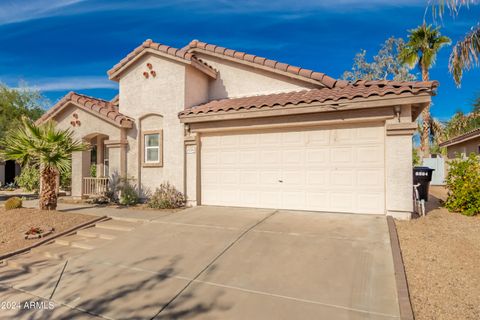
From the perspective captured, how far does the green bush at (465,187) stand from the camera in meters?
7.92

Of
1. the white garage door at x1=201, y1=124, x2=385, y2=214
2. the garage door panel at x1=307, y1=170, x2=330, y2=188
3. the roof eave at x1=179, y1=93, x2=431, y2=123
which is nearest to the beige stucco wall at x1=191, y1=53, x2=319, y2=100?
the roof eave at x1=179, y1=93, x2=431, y2=123

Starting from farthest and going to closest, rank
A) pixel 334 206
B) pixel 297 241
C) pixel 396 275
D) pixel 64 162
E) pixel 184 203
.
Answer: pixel 184 203 → pixel 64 162 → pixel 334 206 → pixel 297 241 → pixel 396 275

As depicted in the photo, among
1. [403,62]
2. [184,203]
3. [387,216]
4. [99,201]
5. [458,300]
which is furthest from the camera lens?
[403,62]

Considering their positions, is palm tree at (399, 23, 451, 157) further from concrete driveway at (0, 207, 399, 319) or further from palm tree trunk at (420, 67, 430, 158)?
concrete driveway at (0, 207, 399, 319)

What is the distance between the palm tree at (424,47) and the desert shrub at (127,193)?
21197mm

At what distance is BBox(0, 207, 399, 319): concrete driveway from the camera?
3.63 m

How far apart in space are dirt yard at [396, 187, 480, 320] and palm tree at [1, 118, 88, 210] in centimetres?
975

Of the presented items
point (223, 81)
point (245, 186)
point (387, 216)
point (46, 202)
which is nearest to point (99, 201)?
point (46, 202)

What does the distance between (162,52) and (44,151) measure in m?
5.28

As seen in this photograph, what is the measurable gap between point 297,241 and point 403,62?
71.8 ft

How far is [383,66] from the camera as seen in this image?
26.4 metres

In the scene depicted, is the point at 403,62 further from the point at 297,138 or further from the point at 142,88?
the point at 142,88

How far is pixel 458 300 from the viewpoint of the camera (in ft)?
11.9

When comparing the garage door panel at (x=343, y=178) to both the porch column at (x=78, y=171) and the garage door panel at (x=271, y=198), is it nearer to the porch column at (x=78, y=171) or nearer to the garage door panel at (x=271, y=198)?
the garage door panel at (x=271, y=198)
